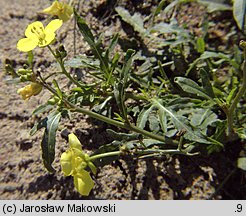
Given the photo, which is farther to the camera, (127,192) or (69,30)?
(69,30)

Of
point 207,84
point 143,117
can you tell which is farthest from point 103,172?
point 207,84

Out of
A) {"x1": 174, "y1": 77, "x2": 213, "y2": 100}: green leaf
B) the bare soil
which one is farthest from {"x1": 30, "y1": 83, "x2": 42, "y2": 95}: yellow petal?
{"x1": 174, "y1": 77, "x2": 213, "y2": 100}: green leaf

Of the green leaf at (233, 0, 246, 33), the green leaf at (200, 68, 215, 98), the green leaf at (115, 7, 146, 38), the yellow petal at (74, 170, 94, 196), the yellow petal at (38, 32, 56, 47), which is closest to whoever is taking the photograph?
the yellow petal at (74, 170, 94, 196)

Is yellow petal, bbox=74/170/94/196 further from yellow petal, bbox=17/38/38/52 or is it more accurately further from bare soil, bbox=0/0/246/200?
yellow petal, bbox=17/38/38/52

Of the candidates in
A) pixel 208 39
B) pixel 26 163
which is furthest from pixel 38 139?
pixel 208 39

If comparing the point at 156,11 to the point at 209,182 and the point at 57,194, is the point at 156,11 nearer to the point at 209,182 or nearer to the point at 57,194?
the point at 209,182

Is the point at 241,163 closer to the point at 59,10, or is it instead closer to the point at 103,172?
the point at 103,172
